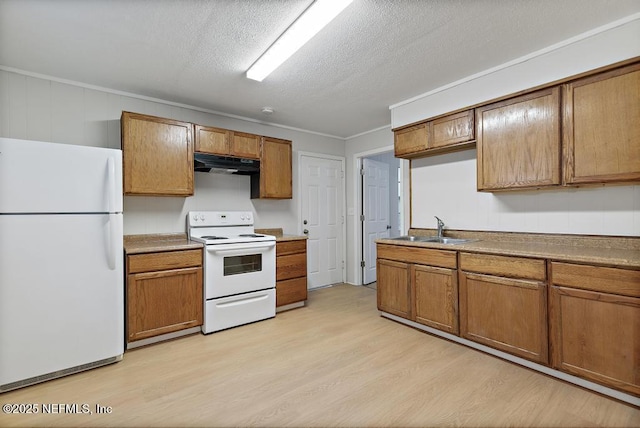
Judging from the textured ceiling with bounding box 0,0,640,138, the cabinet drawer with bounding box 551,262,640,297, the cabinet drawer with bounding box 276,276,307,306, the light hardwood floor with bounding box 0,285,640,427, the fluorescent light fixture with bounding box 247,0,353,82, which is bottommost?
the light hardwood floor with bounding box 0,285,640,427

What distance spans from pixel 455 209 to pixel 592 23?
1795 millimetres

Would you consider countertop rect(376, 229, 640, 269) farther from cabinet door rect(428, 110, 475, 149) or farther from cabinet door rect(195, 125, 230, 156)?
cabinet door rect(195, 125, 230, 156)

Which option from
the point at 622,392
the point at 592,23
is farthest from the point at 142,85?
the point at 622,392

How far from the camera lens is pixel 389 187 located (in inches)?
215

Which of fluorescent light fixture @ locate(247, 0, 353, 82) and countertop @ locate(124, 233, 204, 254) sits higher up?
fluorescent light fixture @ locate(247, 0, 353, 82)

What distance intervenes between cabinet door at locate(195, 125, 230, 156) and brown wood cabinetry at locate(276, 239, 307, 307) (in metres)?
1.27

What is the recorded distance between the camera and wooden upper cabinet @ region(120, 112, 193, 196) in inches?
115

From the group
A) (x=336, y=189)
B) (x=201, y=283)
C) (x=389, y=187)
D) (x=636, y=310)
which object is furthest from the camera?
(x=389, y=187)

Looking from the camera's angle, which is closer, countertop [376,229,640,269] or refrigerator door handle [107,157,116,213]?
countertop [376,229,640,269]

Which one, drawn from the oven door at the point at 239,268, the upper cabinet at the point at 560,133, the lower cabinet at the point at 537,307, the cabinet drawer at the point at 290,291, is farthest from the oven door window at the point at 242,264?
the upper cabinet at the point at 560,133

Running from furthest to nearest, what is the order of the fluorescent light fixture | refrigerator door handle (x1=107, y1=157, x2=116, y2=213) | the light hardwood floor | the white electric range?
the white electric range → refrigerator door handle (x1=107, y1=157, x2=116, y2=213) → the fluorescent light fixture → the light hardwood floor

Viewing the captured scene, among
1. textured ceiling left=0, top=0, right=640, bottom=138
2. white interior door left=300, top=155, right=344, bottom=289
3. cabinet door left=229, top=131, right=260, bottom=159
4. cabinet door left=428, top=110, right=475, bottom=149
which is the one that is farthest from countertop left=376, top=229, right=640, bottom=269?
cabinet door left=229, top=131, right=260, bottom=159

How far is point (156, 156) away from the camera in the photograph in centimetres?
308

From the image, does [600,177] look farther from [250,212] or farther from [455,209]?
[250,212]
